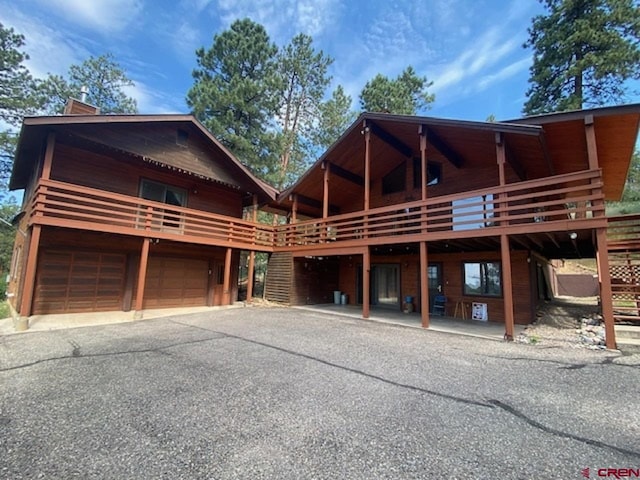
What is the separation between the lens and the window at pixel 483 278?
1009 cm

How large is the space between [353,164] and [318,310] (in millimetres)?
6604

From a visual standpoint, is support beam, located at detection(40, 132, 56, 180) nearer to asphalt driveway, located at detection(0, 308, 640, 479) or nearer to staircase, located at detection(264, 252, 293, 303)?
asphalt driveway, located at detection(0, 308, 640, 479)

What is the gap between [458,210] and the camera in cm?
983

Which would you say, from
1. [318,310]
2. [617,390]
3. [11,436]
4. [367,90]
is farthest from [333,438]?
[367,90]

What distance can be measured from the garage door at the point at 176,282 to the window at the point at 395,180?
28.6 feet

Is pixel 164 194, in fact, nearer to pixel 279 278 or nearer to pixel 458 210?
pixel 279 278

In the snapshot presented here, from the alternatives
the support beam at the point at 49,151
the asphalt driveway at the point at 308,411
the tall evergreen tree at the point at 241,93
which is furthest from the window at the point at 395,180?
the support beam at the point at 49,151

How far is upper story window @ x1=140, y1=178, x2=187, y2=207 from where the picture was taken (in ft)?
35.9

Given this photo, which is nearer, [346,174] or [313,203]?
[346,174]

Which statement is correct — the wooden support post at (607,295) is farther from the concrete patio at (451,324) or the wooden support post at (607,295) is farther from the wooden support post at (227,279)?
the wooden support post at (227,279)

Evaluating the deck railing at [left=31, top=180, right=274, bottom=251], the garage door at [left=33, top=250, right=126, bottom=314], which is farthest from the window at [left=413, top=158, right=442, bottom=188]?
the garage door at [left=33, top=250, right=126, bottom=314]

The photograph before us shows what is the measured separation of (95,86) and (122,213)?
66.7 ft

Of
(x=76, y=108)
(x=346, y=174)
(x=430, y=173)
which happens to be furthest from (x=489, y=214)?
(x=76, y=108)

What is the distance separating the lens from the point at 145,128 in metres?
10.4
